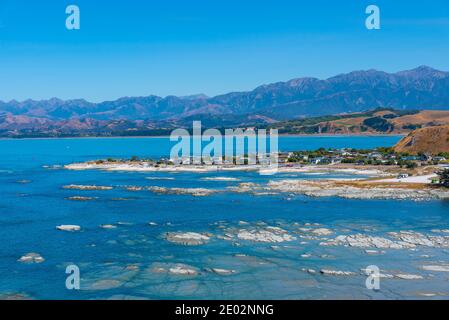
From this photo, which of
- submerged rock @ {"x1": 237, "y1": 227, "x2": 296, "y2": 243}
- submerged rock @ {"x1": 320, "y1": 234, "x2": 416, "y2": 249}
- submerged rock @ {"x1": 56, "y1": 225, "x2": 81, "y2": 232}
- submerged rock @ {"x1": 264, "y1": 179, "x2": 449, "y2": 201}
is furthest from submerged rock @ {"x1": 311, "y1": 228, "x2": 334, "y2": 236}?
submerged rock @ {"x1": 264, "y1": 179, "x2": 449, "y2": 201}

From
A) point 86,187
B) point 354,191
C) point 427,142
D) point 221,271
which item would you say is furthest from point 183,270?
point 427,142

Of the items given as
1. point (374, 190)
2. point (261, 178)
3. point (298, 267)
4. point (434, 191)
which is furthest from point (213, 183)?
point (298, 267)

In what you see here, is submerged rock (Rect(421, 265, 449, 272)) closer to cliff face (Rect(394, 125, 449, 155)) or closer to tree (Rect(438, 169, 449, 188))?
tree (Rect(438, 169, 449, 188))

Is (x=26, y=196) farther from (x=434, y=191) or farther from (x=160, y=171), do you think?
(x=434, y=191)

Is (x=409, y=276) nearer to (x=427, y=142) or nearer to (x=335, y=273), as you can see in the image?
(x=335, y=273)

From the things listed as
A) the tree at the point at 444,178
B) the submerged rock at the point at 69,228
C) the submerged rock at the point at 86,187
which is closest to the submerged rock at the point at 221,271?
the submerged rock at the point at 69,228

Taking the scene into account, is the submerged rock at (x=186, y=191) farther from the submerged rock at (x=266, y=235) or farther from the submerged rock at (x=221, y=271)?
the submerged rock at (x=221, y=271)
